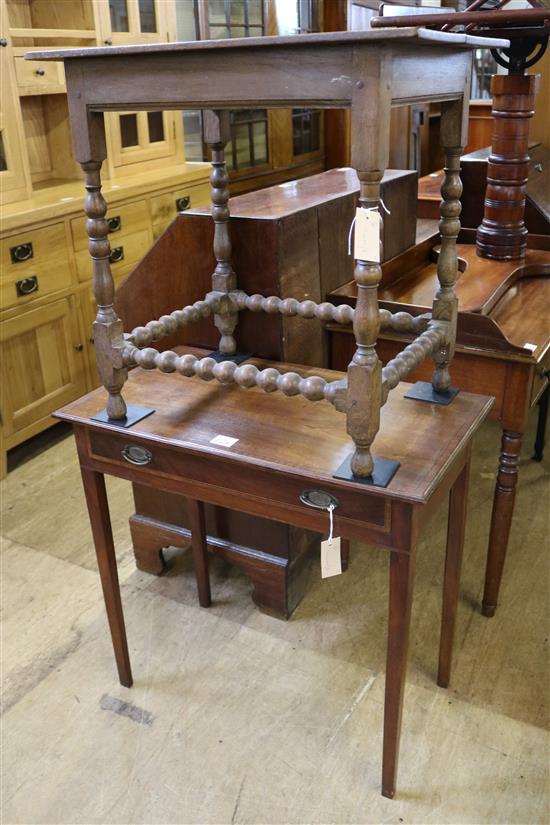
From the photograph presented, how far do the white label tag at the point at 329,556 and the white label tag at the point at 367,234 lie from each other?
0.50 metres

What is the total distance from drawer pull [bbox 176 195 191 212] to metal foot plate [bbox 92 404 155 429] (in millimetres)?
2152

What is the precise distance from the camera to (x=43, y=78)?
2.95 metres

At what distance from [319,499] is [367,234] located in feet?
1.50

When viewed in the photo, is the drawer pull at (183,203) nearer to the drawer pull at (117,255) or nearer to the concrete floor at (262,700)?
the drawer pull at (117,255)

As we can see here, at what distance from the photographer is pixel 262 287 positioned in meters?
1.72

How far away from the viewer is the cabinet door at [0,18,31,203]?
2.66 meters

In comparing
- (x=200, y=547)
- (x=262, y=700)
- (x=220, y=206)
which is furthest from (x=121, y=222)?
(x=262, y=700)

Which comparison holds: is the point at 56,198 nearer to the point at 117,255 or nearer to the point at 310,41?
the point at 117,255

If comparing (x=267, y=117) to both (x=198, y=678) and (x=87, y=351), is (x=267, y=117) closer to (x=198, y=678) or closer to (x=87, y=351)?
(x=87, y=351)

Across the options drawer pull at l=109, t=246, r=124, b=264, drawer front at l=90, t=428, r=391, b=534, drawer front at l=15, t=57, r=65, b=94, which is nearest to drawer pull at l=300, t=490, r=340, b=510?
drawer front at l=90, t=428, r=391, b=534

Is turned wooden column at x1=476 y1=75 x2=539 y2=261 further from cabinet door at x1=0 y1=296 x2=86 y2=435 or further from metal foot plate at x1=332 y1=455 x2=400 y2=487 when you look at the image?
cabinet door at x1=0 y1=296 x2=86 y2=435

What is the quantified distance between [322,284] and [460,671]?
999 millimetres

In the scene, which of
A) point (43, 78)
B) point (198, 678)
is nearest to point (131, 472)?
point (198, 678)

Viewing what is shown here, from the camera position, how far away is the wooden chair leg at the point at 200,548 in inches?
75.1
